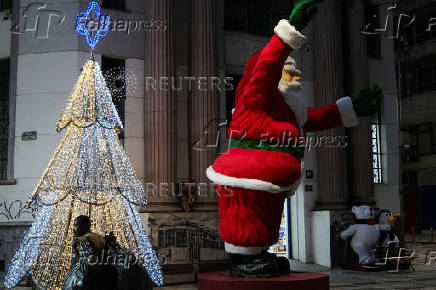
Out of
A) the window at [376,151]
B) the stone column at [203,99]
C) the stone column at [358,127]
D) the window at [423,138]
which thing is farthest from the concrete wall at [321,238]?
the window at [423,138]

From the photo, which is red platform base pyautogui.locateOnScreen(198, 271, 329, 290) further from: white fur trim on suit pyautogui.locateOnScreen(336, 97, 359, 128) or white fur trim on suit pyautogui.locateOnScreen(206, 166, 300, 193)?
white fur trim on suit pyautogui.locateOnScreen(336, 97, 359, 128)

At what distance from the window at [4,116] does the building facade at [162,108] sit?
1.0 inches

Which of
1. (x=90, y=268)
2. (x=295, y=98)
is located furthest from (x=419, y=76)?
(x=90, y=268)

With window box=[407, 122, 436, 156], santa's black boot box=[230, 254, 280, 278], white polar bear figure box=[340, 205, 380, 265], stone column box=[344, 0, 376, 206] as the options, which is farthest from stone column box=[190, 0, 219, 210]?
window box=[407, 122, 436, 156]

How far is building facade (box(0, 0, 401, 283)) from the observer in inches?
468

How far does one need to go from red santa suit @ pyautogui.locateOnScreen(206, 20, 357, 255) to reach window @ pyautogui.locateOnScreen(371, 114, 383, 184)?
34.0 ft

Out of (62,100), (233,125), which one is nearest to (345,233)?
(62,100)

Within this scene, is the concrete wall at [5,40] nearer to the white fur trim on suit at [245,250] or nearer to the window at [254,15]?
the window at [254,15]

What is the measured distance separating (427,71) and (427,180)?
5.72 m

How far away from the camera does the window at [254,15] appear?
14.5 metres

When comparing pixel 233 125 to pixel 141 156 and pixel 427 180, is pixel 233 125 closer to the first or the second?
pixel 141 156

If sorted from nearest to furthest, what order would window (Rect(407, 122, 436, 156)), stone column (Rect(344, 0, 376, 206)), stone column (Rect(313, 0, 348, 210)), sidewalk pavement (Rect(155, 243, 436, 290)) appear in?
sidewalk pavement (Rect(155, 243, 436, 290)) → stone column (Rect(313, 0, 348, 210)) → stone column (Rect(344, 0, 376, 206)) → window (Rect(407, 122, 436, 156))

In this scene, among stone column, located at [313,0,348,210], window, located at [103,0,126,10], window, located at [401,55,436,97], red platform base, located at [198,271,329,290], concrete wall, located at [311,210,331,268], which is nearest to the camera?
Answer: red platform base, located at [198,271,329,290]

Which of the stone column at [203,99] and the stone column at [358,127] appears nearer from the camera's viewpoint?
the stone column at [203,99]
